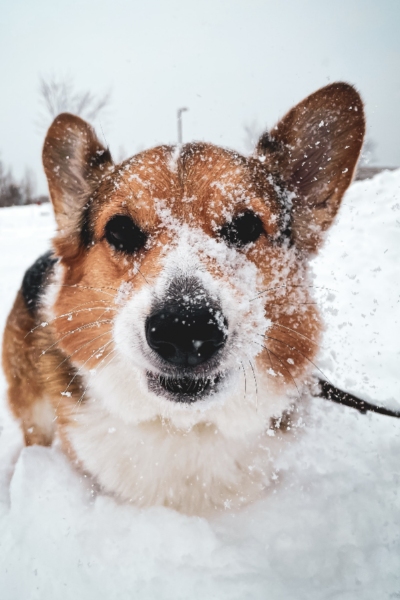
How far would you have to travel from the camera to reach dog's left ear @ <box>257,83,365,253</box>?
238 cm

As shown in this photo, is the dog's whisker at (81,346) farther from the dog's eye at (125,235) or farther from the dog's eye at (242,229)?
the dog's eye at (242,229)

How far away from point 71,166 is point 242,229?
4.49 ft

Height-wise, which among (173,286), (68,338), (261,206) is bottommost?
(68,338)

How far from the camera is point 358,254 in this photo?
5031mm

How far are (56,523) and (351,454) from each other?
1.88 meters

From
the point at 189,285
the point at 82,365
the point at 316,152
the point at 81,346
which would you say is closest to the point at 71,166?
the point at 81,346

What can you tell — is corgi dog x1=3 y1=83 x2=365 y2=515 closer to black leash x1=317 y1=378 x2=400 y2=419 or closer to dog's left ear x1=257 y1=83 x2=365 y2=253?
dog's left ear x1=257 y1=83 x2=365 y2=253

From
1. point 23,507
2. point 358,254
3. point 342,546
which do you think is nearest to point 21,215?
point 358,254

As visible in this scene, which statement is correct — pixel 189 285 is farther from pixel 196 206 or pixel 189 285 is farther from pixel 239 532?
pixel 239 532

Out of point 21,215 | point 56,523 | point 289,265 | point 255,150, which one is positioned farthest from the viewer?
point 21,215

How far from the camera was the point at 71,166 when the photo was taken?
2.73 metres

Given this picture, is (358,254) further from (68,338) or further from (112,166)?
(68,338)

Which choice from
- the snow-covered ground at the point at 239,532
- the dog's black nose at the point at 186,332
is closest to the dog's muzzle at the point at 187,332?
the dog's black nose at the point at 186,332

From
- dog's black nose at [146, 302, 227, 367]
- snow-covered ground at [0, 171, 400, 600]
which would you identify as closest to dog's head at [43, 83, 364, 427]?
dog's black nose at [146, 302, 227, 367]
